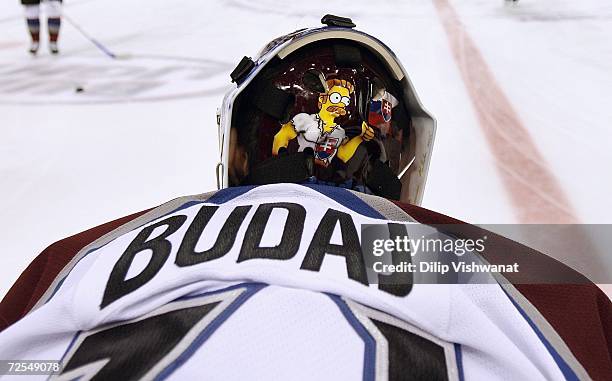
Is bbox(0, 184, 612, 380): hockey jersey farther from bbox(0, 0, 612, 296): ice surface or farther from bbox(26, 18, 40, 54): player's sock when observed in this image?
bbox(26, 18, 40, 54): player's sock

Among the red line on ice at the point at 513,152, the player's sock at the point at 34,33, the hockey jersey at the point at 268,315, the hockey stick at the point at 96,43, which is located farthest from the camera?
the player's sock at the point at 34,33

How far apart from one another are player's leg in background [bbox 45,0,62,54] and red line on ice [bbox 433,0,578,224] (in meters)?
2.29

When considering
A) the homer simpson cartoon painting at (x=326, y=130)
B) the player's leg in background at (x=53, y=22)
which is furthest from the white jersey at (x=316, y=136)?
the player's leg in background at (x=53, y=22)

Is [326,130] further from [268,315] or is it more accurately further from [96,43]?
[96,43]

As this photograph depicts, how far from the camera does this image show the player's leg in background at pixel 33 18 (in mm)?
3455

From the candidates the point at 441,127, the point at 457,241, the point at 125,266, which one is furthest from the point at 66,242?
the point at 441,127

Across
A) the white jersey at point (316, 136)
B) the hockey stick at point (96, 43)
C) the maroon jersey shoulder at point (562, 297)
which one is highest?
the hockey stick at point (96, 43)

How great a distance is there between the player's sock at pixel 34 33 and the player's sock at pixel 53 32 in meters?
0.07

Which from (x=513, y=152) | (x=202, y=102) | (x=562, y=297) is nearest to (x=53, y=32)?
(x=202, y=102)

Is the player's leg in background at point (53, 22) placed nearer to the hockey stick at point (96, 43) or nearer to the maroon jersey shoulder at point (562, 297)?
the hockey stick at point (96, 43)

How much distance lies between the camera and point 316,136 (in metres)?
1.06

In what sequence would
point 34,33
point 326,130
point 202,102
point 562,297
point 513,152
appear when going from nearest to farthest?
1. point 562,297
2. point 326,130
3. point 513,152
4. point 202,102
5. point 34,33

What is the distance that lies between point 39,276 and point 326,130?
1.72 feet

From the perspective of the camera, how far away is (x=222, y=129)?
42.9 inches
